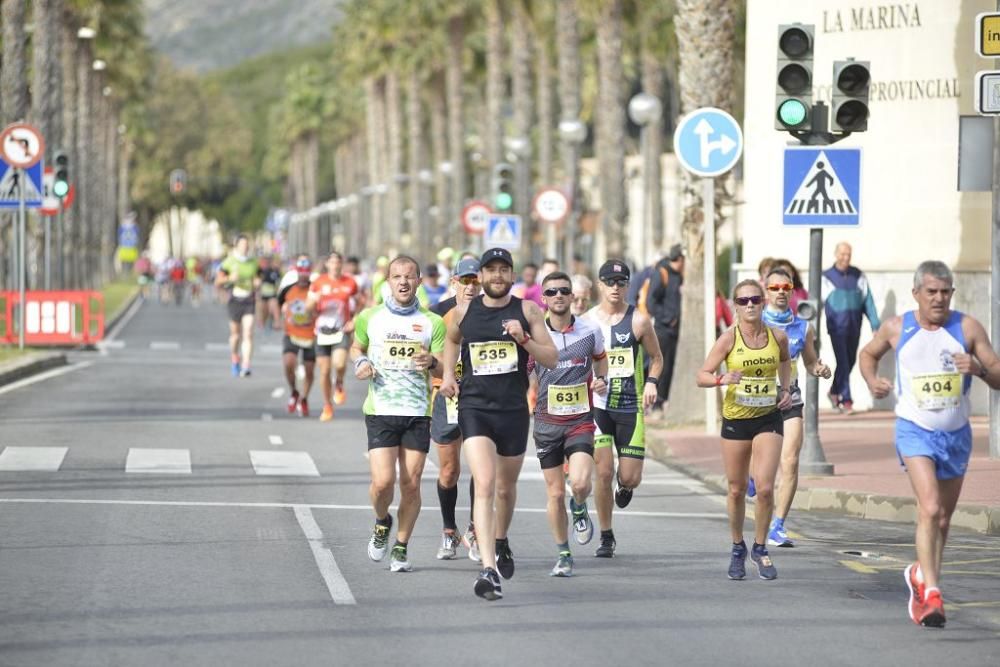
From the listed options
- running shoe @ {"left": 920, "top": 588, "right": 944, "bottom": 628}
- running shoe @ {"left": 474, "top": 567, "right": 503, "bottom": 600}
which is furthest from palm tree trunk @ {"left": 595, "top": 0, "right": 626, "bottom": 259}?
running shoe @ {"left": 920, "top": 588, "right": 944, "bottom": 628}

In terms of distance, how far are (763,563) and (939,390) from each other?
1.95m

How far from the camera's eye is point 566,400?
11.9 meters

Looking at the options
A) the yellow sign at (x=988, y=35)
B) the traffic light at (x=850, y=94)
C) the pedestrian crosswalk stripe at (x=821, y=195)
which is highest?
the yellow sign at (x=988, y=35)

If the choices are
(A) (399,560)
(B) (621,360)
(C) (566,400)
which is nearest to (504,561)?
(A) (399,560)

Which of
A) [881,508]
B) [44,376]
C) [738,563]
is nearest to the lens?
[738,563]

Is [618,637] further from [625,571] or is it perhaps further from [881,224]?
[881,224]

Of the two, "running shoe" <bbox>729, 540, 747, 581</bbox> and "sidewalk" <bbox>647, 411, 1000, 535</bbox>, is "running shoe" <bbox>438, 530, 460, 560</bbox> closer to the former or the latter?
"running shoe" <bbox>729, 540, 747, 581</bbox>

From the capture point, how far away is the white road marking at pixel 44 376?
2711 centimetres

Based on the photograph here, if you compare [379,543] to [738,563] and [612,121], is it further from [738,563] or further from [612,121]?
[612,121]

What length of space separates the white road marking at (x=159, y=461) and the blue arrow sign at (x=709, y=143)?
18.9 ft

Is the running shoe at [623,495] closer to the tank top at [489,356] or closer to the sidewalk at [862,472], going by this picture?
the tank top at [489,356]

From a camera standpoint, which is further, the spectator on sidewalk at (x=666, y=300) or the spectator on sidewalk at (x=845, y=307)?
the spectator on sidewalk at (x=666, y=300)

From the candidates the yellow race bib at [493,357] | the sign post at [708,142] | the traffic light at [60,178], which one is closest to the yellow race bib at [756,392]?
the yellow race bib at [493,357]

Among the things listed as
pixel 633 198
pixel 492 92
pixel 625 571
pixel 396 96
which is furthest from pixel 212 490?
pixel 633 198
